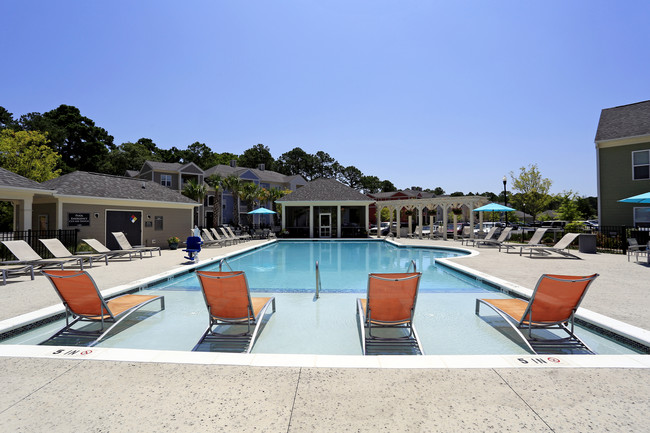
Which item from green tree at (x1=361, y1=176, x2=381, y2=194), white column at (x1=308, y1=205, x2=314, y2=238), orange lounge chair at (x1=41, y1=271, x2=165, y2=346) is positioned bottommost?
orange lounge chair at (x1=41, y1=271, x2=165, y2=346)

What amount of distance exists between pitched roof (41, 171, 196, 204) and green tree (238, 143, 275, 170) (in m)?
50.3

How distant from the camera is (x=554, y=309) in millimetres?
4281

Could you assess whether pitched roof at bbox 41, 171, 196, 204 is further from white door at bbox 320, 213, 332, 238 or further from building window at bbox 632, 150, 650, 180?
building window at bbox 632, 150, 650, 180

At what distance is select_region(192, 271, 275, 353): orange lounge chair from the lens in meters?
4.34

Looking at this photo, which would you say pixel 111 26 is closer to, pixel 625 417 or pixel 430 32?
pixel 430 32

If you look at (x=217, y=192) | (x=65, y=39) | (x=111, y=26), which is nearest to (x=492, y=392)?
(x=111, y=26)

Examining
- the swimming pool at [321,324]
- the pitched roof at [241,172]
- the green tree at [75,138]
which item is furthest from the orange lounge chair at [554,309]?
the green tree at [75,138]

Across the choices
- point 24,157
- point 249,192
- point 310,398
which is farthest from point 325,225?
point 24,157

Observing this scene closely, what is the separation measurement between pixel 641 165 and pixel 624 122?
111 inches

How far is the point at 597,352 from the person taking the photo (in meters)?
4.05

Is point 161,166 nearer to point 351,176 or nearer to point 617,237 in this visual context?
point 617,237

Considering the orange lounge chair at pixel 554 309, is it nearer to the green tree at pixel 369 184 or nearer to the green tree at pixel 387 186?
the green tree at pixel 369 184

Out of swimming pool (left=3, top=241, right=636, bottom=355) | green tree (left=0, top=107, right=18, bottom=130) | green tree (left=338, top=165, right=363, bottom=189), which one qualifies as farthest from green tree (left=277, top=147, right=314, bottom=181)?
swimming pool (left=3, top=241, right=636, bottom=355)

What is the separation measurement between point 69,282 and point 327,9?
12872 mm
